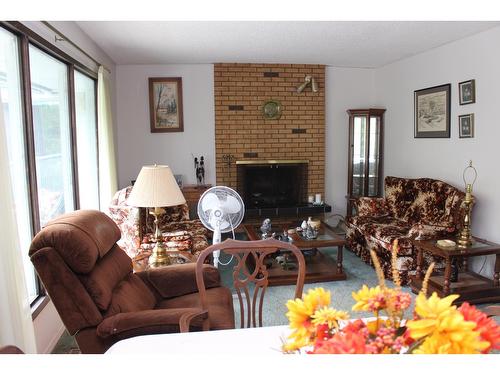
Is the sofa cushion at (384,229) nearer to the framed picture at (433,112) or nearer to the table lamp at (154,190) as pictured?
the framed picture at (433,112)

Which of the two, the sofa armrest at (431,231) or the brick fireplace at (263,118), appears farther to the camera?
the brick fireplace at (263,118)

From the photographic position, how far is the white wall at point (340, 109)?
213 inches

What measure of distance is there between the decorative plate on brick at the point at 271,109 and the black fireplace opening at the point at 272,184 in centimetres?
70

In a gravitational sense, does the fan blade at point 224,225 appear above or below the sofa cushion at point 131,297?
above

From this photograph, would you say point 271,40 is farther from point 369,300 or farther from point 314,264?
point 369,300

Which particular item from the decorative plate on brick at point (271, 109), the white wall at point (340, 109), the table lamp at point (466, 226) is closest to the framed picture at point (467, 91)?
the table lamp at point (466, 226)

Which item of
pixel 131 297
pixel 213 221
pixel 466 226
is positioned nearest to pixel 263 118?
pixel 213 221

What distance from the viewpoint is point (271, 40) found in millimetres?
3887

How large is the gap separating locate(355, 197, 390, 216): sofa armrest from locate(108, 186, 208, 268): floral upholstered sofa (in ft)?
6.45

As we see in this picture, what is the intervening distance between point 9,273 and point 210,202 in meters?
1.34
